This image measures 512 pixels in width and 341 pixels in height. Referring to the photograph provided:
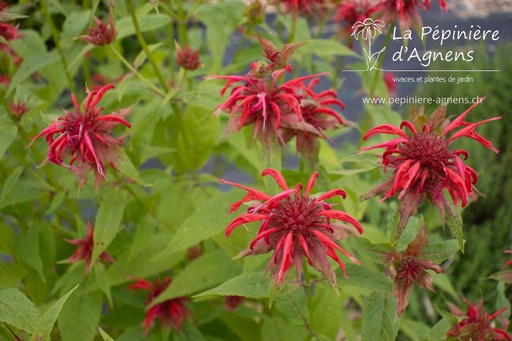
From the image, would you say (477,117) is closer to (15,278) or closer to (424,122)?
(424,122)

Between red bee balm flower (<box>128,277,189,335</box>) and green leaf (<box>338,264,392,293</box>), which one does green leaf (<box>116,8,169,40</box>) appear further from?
green leaf (<box>338,264,392,293</box>)

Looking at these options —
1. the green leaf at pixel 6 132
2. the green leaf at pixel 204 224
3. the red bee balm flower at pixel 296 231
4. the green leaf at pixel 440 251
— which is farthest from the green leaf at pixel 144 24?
the green leaf at pixel 440 251

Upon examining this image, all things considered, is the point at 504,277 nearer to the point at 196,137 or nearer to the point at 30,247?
the point at 196,137

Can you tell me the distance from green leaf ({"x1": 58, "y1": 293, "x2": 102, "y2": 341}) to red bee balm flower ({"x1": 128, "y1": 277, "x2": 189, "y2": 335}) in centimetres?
7

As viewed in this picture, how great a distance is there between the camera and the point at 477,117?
1890mm

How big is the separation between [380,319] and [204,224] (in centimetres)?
27

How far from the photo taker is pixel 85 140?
2.43ft

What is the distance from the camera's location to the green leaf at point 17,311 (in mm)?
648

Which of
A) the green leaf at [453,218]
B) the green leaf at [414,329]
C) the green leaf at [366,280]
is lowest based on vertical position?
the green leaf at [414,329]

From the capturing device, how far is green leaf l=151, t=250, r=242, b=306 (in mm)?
876

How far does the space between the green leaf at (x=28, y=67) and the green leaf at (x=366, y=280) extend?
0.65 meters

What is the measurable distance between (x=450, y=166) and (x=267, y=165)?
0.74 feet

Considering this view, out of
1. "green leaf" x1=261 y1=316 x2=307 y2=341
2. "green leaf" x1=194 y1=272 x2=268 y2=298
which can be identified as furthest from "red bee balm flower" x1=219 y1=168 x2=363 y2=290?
"green leaf" x1=261 y1=316 x2=307 y2=341

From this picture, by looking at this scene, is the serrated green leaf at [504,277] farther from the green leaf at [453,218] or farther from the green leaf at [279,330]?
the green leaf at [279,330]
